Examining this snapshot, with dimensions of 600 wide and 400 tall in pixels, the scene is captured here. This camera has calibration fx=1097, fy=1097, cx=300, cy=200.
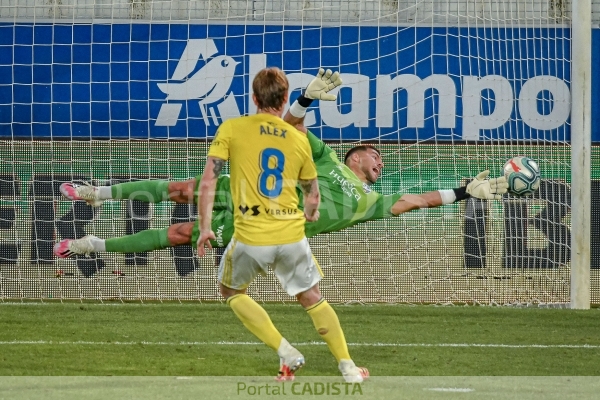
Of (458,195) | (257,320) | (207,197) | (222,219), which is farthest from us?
(222,219)

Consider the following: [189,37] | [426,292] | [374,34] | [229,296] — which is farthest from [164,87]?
[229,296]

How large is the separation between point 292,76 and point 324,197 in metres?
3.23

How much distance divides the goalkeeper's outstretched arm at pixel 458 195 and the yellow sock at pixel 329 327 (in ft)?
7.68

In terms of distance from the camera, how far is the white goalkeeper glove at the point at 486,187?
26.5 ft

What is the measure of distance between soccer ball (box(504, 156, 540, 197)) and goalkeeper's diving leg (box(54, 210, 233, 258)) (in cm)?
232

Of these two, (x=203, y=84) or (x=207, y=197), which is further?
(x=203, y=84)

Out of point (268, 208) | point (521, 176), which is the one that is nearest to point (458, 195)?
point (521, 176)

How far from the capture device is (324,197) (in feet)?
29.0

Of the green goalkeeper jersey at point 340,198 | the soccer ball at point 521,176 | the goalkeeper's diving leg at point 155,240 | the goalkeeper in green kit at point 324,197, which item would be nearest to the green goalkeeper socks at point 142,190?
the goalkeeper in green kit at point 324,197

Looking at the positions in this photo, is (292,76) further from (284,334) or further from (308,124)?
(284,334)

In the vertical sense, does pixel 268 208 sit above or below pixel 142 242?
above

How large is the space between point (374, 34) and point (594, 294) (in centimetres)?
364

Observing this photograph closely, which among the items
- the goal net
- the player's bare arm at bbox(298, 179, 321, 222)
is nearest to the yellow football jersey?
the player's bare arm at bbox(298, 179, 321, 222)

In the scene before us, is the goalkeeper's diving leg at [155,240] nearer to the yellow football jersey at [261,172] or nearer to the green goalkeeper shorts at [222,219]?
the green goalkeeper shorts at [222,219]
